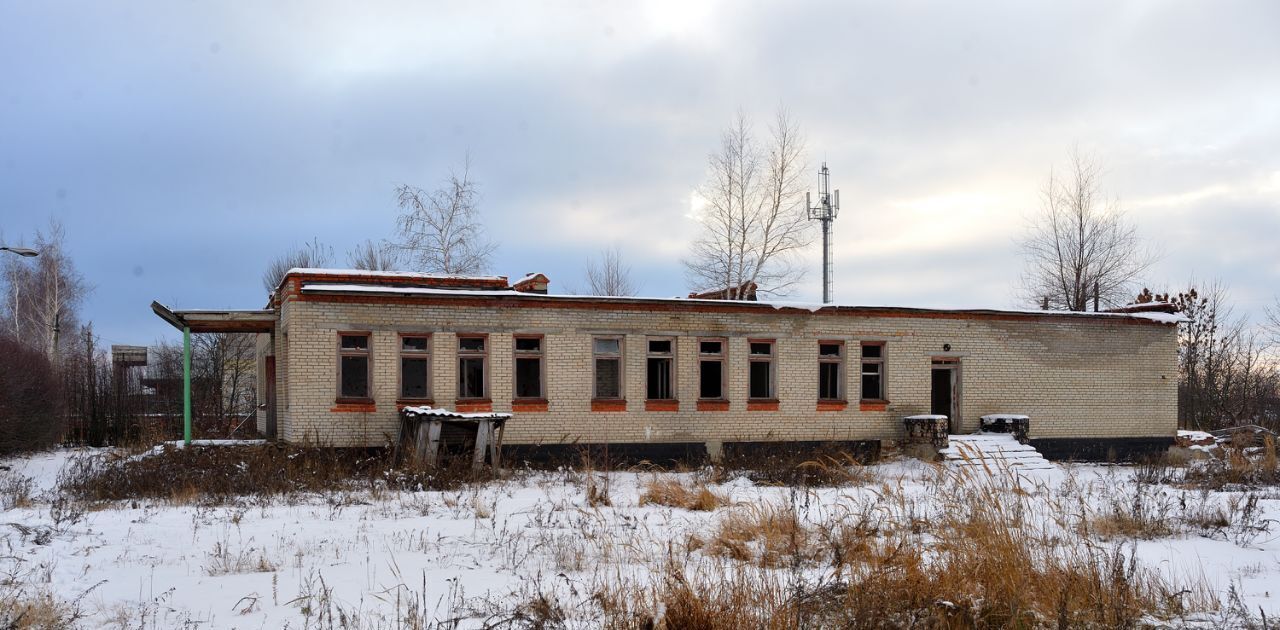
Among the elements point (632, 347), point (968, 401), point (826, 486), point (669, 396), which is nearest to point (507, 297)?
point (632, 347)

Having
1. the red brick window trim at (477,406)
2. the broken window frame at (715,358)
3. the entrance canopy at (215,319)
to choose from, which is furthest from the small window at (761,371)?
the entrance canopy at (215,319)

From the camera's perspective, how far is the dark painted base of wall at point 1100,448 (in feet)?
76.2

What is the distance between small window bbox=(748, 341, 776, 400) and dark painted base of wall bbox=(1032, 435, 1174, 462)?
6.97m

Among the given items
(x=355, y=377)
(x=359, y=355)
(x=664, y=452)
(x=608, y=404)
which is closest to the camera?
(x=359, y=355)

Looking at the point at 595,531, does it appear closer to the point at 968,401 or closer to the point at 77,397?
the point at 968,401

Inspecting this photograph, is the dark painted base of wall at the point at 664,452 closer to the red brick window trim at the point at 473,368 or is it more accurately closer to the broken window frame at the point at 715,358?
the broken window frame at the point at 715,358

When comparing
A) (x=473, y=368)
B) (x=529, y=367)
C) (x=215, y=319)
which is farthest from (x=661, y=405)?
(x=215, y=319)

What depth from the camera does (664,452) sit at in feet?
67.7

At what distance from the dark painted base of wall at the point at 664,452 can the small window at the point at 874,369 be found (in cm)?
122

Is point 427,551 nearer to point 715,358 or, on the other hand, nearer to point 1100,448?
point 715,358

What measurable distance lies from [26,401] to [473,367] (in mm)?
11141

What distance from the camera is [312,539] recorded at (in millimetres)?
10125

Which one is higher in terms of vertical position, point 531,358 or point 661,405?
point 531,358

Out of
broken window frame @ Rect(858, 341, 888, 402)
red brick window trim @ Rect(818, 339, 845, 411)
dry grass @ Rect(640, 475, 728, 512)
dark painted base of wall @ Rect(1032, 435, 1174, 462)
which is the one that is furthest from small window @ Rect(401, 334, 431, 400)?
dark painted base of wall @ Rect(1032, 435, 1174, 462)
